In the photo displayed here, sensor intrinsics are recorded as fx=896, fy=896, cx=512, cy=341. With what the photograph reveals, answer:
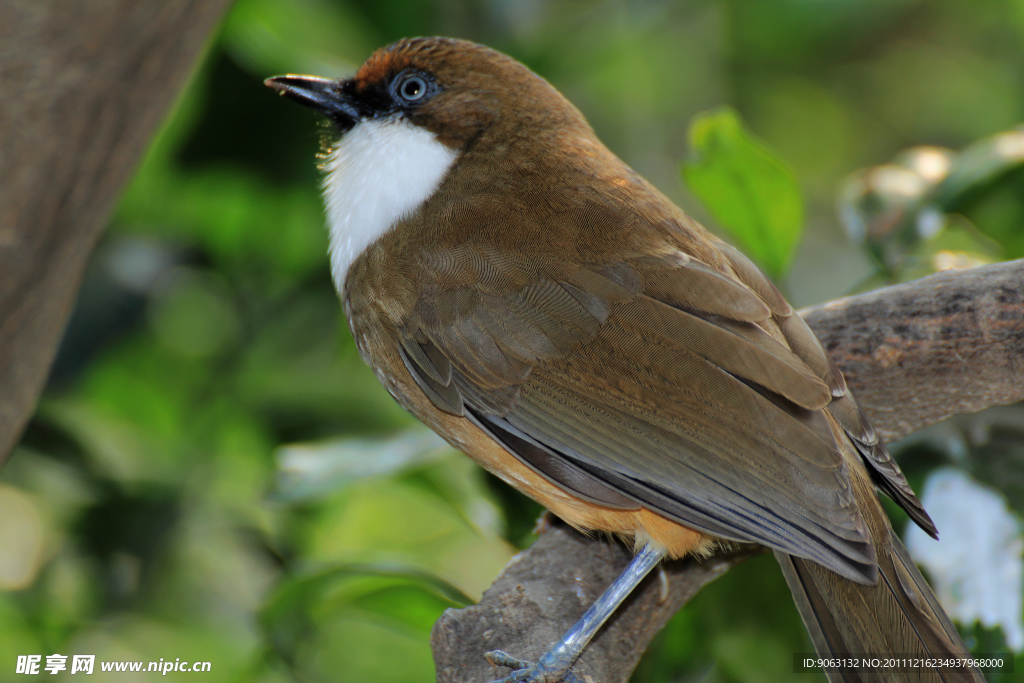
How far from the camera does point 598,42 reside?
140 inches

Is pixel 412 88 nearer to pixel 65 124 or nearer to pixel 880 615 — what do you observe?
pixel 65 124

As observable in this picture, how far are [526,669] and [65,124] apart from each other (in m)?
1.35

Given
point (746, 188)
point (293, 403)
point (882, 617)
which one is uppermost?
point (746, 188)

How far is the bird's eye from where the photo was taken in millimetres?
2244

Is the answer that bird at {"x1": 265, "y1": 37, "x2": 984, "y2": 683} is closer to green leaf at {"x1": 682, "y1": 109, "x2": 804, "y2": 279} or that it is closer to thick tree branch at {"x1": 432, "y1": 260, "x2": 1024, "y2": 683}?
thick tree branch at {"x1": 432, "y1": 260, "x2": 1024, "y2": 683}

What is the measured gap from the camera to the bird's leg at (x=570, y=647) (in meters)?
1.78

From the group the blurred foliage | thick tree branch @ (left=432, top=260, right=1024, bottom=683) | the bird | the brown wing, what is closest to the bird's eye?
the bird

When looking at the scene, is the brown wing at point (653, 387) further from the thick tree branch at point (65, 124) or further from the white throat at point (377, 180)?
the thick tree branch at point (65, 124)

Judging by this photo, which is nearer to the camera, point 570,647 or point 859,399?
point 570,647

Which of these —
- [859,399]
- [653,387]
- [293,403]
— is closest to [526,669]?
[653,387]

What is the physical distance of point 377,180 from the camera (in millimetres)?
2174

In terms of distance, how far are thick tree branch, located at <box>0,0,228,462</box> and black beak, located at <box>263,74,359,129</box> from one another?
584mm

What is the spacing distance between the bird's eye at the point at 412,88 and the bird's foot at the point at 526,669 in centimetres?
134

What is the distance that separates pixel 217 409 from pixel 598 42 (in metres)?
2.03
